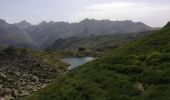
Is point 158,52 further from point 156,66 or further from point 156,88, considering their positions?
point 156,88

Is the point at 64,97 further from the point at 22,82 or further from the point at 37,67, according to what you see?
the point at 37,67

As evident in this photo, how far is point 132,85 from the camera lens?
31.3 metres

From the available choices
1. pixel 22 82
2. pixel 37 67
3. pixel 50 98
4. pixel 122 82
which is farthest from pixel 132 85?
pixel 37 67

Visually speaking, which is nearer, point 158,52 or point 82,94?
point 82,94

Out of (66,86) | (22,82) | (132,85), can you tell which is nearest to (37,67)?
(22,82)

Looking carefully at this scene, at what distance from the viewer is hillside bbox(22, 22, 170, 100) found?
98.3ft

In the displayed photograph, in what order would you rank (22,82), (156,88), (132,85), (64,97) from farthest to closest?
(22,82), (64,97), (132,85), (156,88)

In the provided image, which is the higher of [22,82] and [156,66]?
[156,66]

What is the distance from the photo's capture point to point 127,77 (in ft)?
109

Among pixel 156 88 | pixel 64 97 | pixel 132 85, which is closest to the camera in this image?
pixel 156 88

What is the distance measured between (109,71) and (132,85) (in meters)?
5.53

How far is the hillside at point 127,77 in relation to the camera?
30.0 m

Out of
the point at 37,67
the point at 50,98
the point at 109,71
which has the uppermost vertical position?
the point at 109,71

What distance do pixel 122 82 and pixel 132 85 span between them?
1279mm
